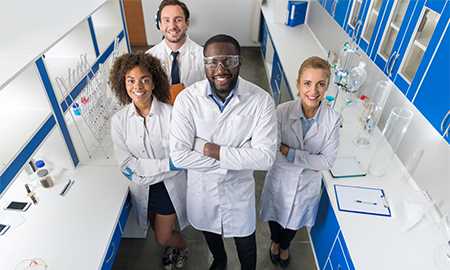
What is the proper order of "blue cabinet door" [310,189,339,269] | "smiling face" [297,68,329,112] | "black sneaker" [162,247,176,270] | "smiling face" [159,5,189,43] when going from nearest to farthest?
"smiling face" [297,68,329,112] → "blue cabinet door" [310,189,339,269] → "smiling face" [159,5,189,43] → "black sneaker" [162,247,176,270]

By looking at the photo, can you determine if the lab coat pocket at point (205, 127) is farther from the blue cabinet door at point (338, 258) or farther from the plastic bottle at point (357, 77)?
the plastic bottle at point (357, 77)

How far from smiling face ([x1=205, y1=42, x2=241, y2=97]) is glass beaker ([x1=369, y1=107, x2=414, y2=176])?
1120 millimetres

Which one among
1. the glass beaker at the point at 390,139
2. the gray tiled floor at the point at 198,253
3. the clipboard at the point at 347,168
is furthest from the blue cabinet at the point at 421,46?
the gray tiled floor at the point at 198,253

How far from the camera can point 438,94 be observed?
5.29ft

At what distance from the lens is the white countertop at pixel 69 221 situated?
148 centimetres

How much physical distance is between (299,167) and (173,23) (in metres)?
1.22

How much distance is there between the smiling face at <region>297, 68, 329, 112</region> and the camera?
1538 millimetres

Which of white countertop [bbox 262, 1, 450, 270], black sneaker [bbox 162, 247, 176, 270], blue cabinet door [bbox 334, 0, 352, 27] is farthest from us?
blue cabinet door [bbox 334, 0, 352, 27]

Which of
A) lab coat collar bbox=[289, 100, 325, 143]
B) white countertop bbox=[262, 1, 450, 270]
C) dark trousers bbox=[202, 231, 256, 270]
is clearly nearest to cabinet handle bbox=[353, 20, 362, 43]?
white countertop bbox=[262, 1, 450, 270]

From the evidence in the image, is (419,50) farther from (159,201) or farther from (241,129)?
(159,201)

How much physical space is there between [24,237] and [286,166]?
1.40 m

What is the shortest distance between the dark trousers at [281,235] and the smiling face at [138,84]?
1190 millimetres

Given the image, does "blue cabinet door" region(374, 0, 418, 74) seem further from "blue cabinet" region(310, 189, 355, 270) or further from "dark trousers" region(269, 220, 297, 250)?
"dark trousers" region(269, 220, 297, 250)

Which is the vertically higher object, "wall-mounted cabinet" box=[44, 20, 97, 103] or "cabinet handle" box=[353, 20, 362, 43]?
"cabinet handle" box=[353, 20, 362, 43]
